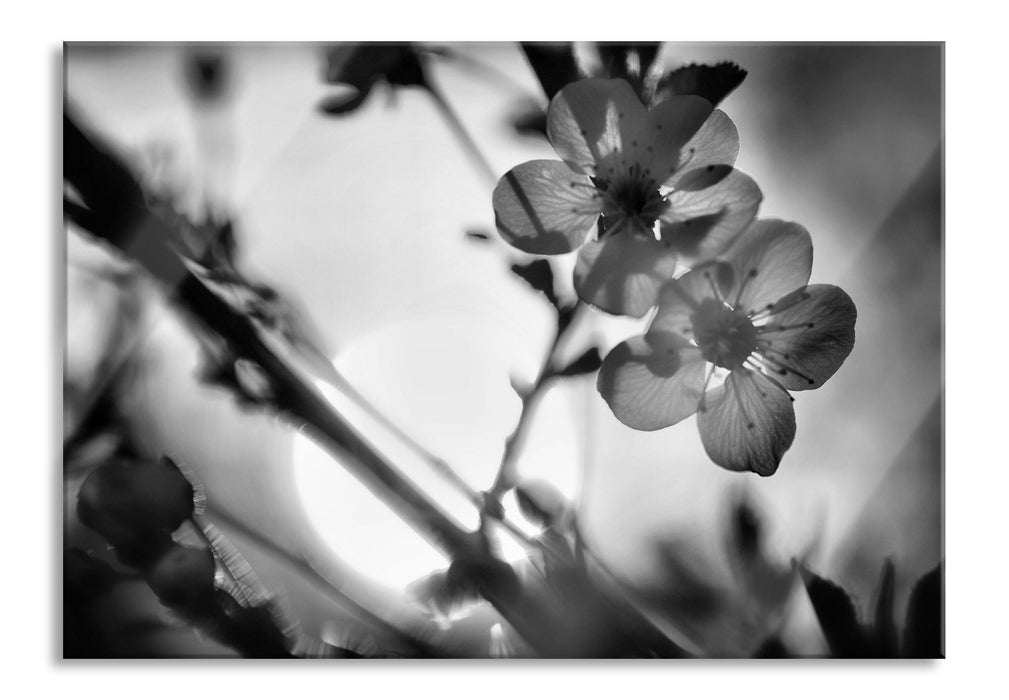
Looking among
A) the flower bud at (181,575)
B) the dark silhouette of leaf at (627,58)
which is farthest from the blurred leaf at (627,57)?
the flower bud at (181,575)

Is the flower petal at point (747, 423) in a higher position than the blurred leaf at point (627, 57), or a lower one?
lower

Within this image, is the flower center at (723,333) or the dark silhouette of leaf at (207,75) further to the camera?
the dark silhouette of leaf at (207,75)

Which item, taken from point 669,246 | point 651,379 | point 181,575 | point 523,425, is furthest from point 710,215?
point 181,575

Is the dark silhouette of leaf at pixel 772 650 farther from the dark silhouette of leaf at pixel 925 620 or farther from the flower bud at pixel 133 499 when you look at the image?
the flower bud at pixel 133 499

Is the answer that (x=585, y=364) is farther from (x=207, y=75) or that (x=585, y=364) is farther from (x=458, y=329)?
(x=207, y=75)

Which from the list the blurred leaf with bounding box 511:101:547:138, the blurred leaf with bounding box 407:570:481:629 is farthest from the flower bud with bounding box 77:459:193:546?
the blurred leaf with bounding box 511:101:547:138

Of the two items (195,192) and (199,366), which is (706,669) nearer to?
(199,366)
